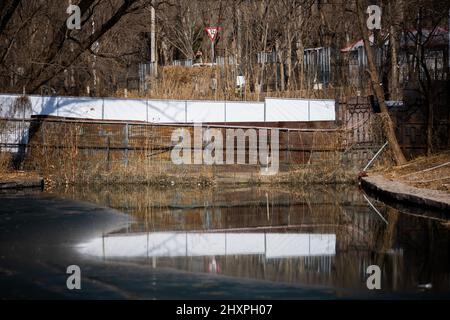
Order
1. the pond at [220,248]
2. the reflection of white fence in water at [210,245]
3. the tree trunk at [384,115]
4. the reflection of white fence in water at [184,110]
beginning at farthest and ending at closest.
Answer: the reflection of white fence in water at [184,110] < the tree trunk at [384,115] < the reflection of white fence in water at [210,245] < the pond at [220,248]

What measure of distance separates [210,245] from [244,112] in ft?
59.7

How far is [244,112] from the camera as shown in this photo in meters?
31.1

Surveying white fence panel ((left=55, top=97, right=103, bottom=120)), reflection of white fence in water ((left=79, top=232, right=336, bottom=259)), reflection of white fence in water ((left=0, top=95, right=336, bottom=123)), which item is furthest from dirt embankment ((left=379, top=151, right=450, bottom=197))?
white fence panel ((left=55, top=97, right=103, bottom=120))

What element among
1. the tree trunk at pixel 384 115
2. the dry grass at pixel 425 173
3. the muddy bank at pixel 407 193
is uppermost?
the tree trunk at pixel 384 115

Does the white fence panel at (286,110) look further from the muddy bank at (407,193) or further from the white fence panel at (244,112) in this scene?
the muddy bank at (407,193)

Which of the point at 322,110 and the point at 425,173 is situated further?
the point at 322,110

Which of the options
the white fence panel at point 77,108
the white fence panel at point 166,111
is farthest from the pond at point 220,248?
the white fence panel at point 166,111

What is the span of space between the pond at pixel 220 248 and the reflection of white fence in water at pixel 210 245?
2 cm

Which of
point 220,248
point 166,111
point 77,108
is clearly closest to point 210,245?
point 220,248

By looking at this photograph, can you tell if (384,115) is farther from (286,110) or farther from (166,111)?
(166,111)

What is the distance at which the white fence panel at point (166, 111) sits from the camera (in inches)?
1196

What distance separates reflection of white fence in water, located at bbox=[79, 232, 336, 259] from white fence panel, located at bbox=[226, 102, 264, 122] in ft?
54.4

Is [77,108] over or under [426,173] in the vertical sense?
over

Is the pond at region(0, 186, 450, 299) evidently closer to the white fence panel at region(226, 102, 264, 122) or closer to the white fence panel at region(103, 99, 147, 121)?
the white fence panel at region(103, 99, 147, 121)
